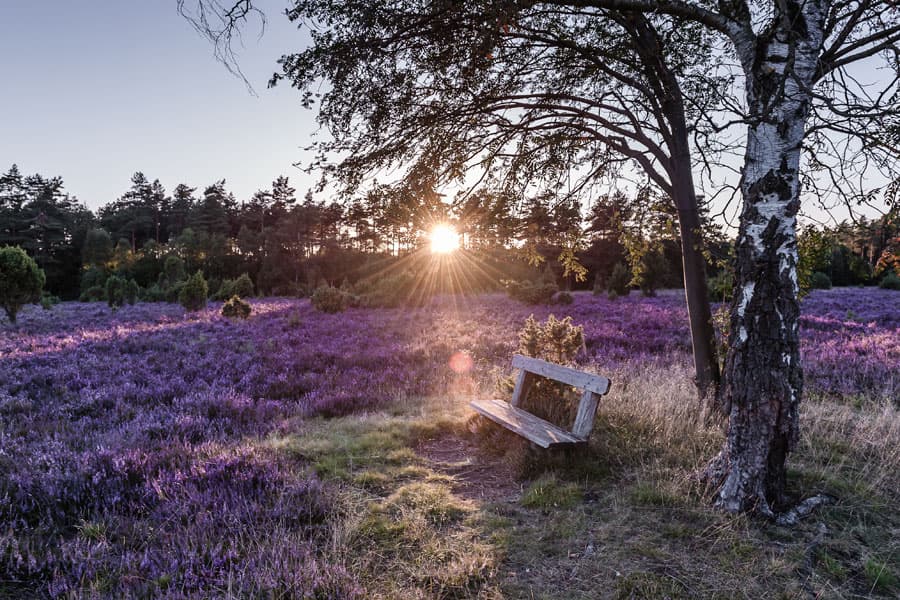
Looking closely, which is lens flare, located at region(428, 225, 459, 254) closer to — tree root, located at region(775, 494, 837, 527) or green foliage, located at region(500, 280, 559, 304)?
tree root, located at region(775, 494, 837, 527)

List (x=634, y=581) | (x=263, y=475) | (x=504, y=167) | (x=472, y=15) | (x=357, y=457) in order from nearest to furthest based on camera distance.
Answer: (x=634, y=581) → (x=472, y=15) → (x=263, y=475) → (x=357, y=457) → (x=504, y=167)

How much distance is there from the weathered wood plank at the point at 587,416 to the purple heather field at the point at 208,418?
2810mm

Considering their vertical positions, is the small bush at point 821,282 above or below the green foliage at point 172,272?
above

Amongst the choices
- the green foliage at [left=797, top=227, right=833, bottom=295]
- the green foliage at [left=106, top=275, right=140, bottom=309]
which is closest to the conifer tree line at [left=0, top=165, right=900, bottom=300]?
the green foliage at [left=797, top=227, right=833, bottom=295]

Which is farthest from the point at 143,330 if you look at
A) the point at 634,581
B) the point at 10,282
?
the point at 634,581

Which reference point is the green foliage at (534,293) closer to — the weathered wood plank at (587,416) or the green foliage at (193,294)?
the green foliage at (193,294)

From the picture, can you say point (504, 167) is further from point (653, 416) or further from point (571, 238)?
point (653, 416)

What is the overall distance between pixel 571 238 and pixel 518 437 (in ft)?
11.2

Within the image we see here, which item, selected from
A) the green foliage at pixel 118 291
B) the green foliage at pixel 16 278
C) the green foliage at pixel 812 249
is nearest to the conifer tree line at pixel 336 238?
the green foliage at pixel 812 249

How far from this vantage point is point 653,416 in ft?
19.2

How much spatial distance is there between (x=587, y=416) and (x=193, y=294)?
975 inches

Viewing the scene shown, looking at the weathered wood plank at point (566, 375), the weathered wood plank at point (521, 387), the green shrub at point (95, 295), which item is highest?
the weathered wood plank at point (566, 375)

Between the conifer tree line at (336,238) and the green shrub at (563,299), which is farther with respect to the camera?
the green shrub at (563,299)

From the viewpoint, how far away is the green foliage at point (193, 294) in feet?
78.7
